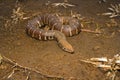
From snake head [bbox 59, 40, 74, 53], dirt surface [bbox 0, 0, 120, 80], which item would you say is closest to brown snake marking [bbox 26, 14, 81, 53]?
snake head [bbox 59, 40, 74, 53]

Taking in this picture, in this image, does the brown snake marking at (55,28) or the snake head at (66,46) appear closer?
the snake head at (66,46)

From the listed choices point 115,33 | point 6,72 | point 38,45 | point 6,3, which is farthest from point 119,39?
point 6,3

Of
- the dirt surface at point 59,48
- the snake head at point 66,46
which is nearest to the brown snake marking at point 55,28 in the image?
the snake head at point 66,46

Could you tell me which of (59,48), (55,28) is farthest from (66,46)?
(55,28)

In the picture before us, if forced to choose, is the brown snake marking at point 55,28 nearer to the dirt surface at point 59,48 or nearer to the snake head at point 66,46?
the snake head at point 66,46

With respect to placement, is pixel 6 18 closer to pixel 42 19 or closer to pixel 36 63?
pixel 42 19

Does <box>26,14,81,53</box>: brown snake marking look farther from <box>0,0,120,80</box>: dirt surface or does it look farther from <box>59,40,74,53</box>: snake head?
<box>0,0,120,80</box>: dirt surface
